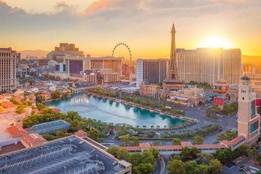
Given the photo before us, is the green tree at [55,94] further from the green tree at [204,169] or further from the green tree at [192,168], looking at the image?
the green tree at [204,169]

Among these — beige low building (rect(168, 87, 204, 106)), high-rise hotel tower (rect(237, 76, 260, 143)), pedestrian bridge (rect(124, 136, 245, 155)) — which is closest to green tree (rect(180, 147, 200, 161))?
pedestrian bridge (rect(124, 136, 245, 155))

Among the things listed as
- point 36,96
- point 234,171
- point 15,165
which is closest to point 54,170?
point 15,165

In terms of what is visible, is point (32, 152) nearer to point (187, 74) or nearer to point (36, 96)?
point (36, 96)

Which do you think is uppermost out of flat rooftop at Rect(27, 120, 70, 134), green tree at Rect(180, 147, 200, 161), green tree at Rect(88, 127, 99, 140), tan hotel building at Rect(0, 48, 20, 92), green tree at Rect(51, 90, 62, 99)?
tan hotel building at Rect(0, 48, 20, 92)

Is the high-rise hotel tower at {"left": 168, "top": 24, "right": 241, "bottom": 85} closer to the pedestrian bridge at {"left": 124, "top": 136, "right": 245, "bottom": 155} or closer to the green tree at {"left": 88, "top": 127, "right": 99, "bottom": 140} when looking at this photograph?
the green tree at {"left": 88, "top": 127, "right": 99, "bottom": 140}

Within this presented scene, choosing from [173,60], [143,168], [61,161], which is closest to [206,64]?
[173,60]

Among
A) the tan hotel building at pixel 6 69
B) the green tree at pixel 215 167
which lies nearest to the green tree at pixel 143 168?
the green tree at pixel 215 167

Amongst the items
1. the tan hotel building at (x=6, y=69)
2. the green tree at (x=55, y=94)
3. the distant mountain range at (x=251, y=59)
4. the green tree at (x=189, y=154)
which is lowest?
the green tree at (x=189, y=154)
